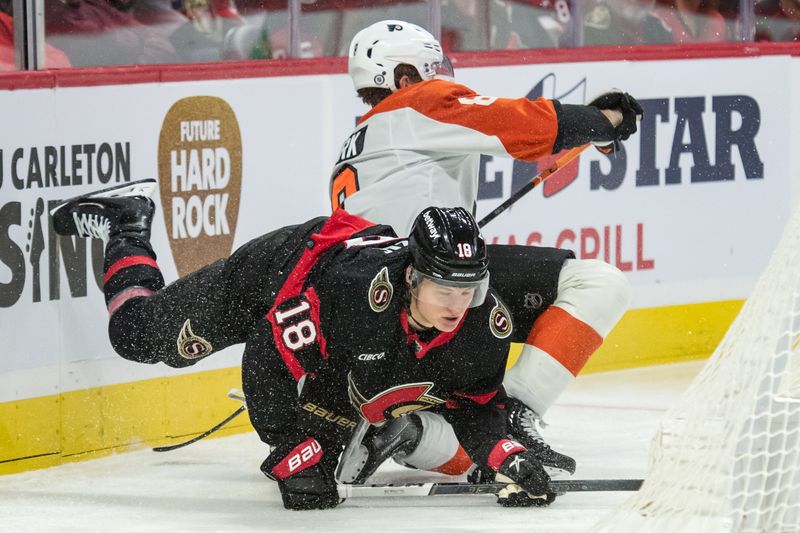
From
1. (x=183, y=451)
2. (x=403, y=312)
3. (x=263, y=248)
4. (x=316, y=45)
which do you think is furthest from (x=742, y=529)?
(x=316, y=45)

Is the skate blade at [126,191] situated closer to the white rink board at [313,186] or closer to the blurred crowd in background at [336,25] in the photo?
the white rink board at [313,186]

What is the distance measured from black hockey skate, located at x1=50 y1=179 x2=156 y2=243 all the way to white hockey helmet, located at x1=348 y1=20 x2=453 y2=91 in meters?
0.59

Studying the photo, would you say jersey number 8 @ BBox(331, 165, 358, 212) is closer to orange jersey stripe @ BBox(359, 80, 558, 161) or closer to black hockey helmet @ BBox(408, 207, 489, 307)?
orange jersey stripe @ BBox(359, 80, 558, 161)

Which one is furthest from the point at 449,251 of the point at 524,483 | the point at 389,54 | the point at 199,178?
the point at 199,178

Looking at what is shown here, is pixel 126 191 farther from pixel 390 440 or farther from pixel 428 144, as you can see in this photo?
pixel 390 440

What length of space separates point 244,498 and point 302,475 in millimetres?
246

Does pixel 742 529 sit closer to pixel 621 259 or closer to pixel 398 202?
pixel 398 202

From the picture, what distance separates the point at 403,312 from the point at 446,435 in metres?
0.38

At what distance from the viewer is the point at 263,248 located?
3.77m

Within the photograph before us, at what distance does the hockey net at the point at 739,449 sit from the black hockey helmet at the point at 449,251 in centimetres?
51

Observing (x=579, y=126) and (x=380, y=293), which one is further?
(x=579, y=126)

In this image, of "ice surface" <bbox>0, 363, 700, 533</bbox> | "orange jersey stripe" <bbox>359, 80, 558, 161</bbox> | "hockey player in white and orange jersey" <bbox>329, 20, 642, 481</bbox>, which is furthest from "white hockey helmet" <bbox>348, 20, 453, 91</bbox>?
"ice surface" <bbox>0, 363, 700, 533</bbox>

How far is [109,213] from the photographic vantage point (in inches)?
161

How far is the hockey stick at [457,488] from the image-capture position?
356 cm
